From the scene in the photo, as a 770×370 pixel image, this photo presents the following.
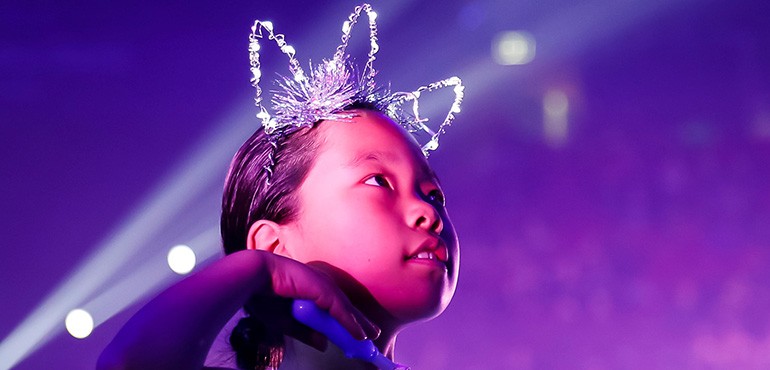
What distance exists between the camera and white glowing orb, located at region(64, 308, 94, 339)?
2.66 meters

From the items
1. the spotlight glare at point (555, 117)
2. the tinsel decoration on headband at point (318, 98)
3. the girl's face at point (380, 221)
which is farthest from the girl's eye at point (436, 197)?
the spotlight glare at point (555, 117)

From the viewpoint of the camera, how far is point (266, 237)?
3.31ft

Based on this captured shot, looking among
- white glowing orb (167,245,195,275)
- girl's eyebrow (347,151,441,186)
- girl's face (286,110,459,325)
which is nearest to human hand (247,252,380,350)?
girl's face (286,110,459,325)

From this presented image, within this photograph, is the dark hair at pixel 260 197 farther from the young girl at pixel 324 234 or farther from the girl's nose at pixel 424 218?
the girl's nose at pixel 424 218

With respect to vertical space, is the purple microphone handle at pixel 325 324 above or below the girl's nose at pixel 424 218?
below

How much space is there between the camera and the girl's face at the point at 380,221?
0.90 metres

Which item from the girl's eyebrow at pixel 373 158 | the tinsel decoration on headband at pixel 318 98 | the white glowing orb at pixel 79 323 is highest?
the tinsel decoration on headband at pixel 318 98

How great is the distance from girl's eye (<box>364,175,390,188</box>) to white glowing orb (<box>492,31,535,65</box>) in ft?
6.07

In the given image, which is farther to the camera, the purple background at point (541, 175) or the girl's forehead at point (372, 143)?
the purple background at point (541, 175)

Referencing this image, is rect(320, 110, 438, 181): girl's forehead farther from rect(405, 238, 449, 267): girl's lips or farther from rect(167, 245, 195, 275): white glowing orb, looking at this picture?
rect(167, 245, 195, 275): white glowing orb

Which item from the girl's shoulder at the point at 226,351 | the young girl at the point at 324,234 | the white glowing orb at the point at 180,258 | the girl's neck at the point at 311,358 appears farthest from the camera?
the white glowing orb at the point at 180,258

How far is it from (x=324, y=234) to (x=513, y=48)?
194cm

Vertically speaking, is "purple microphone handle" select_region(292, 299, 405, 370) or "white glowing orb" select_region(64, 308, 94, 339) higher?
"purple microphone handle" select_region(292, 299, 405, 370)

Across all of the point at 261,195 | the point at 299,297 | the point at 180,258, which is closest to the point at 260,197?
the point at 261,195
